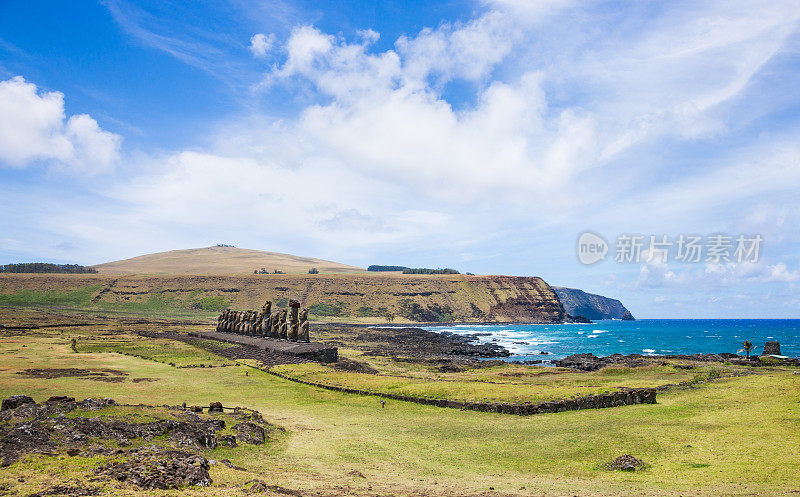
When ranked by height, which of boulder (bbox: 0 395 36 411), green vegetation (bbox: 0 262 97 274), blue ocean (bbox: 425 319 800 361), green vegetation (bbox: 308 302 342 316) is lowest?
blue ocean (bbox: 425 319 800 361)

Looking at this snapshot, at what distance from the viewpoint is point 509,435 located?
1798 centimetres

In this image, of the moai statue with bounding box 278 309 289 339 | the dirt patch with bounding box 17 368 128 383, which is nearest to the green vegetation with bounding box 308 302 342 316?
the moai statue with bounding box 278 309 289 339

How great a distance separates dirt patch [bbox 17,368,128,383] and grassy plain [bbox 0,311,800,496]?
0.99 m

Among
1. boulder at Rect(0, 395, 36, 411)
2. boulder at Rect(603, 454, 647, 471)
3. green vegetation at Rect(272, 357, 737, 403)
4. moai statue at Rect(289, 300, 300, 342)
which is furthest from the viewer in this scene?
moai statue at Rect(289, 300, 300, 342)

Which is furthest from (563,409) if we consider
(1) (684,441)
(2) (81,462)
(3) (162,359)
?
Answer: (3) (162,359)

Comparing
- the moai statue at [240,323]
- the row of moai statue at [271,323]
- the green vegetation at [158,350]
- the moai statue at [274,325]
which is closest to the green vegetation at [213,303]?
the row of moai statue at [271,323]

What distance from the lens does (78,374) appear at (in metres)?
29.4

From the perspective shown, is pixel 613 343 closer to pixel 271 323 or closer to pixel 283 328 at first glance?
pixel 271 323

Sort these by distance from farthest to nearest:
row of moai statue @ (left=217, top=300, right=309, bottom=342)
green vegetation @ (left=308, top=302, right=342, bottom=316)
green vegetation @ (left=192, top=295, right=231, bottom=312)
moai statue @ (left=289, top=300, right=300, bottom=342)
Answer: green vegetation @ (left=308, top=302, right=342, bottom=316) < green vegetation @ (left=192, top=295, right=231, bottom=312) < moai statue @ (left=289, top=300, right=300, bottom=342) < row of moai statue @ (left=217, top=300, right=309, bottom=342)

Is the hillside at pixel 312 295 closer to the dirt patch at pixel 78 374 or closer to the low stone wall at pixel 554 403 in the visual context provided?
the dirt patch at pixel 78 374

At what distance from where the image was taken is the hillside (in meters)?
144

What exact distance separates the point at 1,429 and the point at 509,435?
15.1 metres

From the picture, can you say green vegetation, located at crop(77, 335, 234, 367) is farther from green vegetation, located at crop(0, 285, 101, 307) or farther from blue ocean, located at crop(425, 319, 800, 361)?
green vegetation, located at crop(0, 285, 101, 307)

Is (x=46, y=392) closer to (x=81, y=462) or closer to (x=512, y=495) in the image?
(x=81, y=462)
